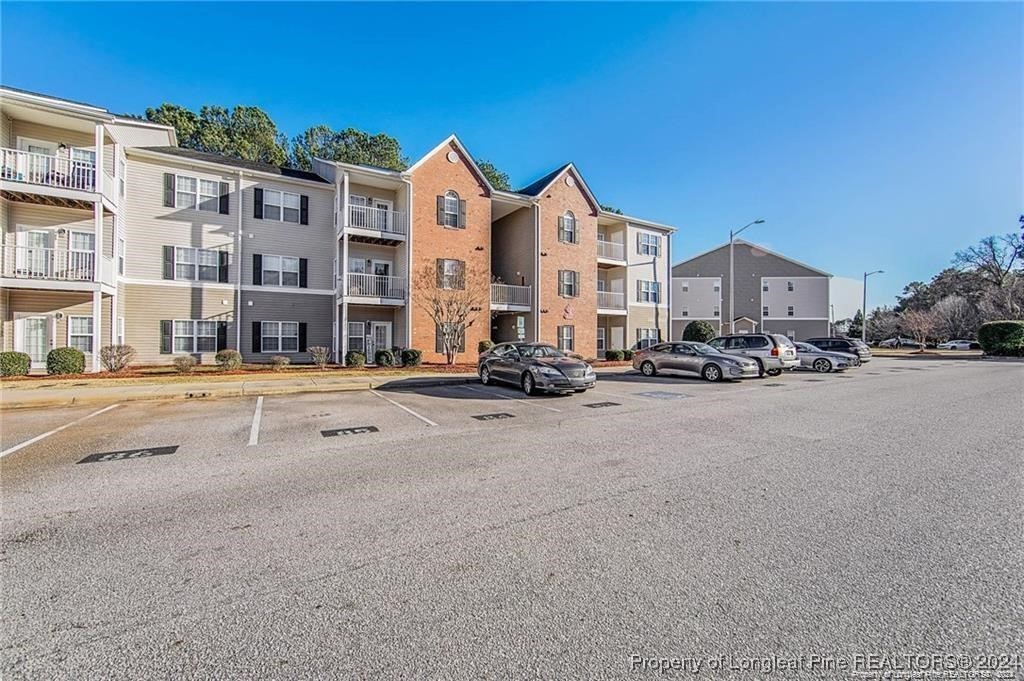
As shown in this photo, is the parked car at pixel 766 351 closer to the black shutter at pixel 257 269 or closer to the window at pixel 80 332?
the black shutter at pixel 257 269

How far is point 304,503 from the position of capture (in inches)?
181

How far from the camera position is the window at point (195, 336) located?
64.3 ft

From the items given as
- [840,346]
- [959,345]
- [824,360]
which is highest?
[840,346]

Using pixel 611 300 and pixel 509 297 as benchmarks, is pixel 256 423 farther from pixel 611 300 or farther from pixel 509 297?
pixel 611 300

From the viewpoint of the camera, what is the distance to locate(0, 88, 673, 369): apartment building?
1661 cm

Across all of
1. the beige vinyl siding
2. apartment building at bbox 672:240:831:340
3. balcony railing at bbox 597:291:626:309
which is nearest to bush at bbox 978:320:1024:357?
apartment building at bbox 672:240:831:340

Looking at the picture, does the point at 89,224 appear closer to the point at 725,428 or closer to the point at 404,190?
the point at 404,190

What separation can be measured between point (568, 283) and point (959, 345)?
199 ft

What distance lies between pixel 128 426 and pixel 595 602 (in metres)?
9.41

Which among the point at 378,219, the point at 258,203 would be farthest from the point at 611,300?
the point at 258,203

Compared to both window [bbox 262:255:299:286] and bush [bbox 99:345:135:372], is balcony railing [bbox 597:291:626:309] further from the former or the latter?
bush [bbox 99:345:135:372]

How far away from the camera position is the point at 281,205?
21.7 metres

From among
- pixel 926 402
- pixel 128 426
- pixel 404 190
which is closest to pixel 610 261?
pixel 404 190

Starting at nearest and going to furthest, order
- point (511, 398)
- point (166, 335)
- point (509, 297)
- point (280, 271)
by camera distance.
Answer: point (511, 398), point (166, 335), point (280, 271), point (509, 297)
